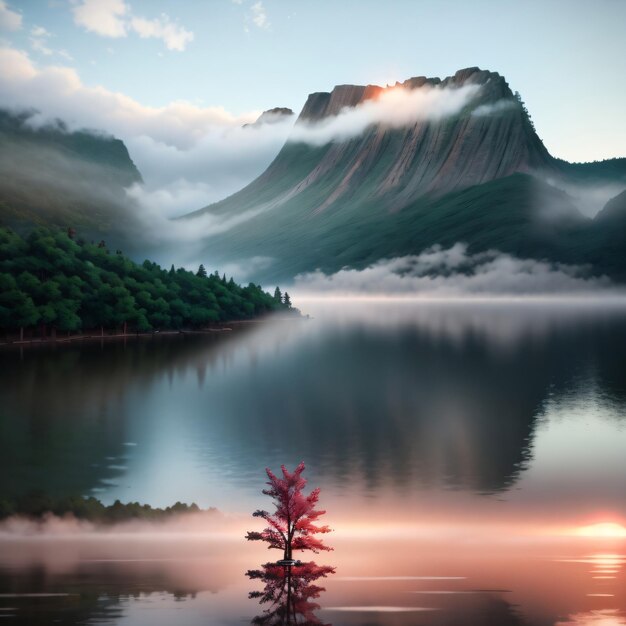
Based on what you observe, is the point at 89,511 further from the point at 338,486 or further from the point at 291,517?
the point at 338,486

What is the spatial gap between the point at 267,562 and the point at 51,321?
159m

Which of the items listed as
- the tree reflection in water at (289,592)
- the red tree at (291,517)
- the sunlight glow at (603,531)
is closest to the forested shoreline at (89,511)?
the red tree at (291,517)

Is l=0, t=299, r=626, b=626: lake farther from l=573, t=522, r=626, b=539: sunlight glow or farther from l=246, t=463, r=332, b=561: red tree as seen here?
l=246, t=463, r=332, b=561: red tree

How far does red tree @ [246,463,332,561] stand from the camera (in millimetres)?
30514

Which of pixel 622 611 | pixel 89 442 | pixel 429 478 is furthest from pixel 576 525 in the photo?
pixel 89 442

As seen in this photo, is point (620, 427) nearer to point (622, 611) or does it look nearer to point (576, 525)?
point (576, 525)

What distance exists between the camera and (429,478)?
200ft

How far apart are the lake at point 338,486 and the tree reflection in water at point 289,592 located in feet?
0.84

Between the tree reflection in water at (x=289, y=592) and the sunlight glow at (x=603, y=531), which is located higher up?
the tree reflection in water at (x=289, y=592)

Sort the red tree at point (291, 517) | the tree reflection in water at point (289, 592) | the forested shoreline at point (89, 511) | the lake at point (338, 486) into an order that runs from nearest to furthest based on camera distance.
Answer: the tree reflection in water at point (289, 592) → the lake at point (338, 486) → the red tree at point (291, 517) → the forested shoreline at point (89, 511)

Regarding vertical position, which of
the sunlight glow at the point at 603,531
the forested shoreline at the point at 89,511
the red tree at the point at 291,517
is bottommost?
the sunlight glow at the point at 603,531

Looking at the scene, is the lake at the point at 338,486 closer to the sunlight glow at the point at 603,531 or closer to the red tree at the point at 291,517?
the sunlight glow at the point at 603,531

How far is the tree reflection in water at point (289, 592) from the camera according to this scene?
25922 millimetres

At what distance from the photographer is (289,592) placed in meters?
28.2
